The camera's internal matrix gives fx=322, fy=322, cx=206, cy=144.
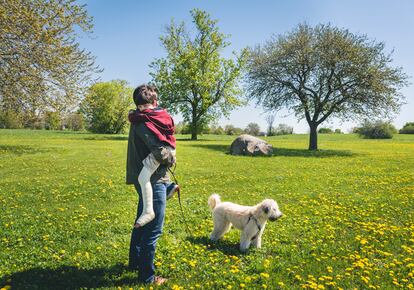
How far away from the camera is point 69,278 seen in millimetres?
5926

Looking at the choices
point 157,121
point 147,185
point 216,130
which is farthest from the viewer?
point 216,130

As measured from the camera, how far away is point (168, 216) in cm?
A: 980

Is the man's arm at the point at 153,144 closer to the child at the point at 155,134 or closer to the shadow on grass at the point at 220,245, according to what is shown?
the child at the point at 155,134

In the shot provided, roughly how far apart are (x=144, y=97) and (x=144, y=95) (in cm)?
4

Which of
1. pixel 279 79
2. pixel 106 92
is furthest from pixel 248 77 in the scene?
pixel 106 92

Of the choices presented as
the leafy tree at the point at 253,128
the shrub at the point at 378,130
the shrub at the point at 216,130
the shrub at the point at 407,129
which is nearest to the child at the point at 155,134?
the shrub at the point at 378,130

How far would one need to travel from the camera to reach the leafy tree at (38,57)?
2366 centimetres

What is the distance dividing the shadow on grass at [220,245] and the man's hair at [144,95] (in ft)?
13.0

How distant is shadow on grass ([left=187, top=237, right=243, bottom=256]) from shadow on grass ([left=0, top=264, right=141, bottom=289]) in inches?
81.4

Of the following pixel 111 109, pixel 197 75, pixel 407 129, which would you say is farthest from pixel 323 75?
pixel 407 129

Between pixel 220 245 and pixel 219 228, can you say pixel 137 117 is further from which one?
pixel 220 245

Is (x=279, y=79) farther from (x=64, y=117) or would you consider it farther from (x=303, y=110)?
(x=64, y=117)

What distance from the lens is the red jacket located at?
5.17 meters

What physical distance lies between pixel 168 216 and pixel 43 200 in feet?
16.2
